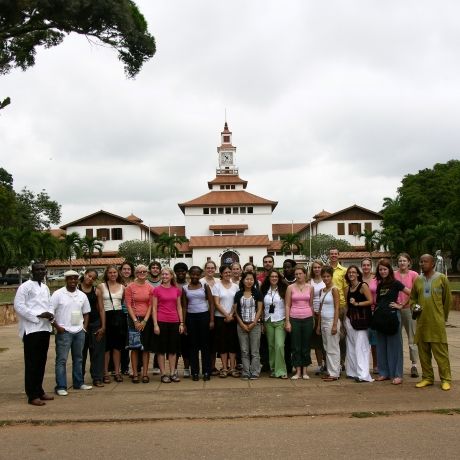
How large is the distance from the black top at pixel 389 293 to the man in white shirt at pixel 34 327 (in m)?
4.15

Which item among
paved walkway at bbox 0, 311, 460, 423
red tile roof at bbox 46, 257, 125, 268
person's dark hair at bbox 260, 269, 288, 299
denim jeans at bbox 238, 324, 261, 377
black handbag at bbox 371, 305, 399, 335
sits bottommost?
paved walkway at bbox 0, 311, 460, 423

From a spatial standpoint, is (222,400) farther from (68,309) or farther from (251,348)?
(68,309)

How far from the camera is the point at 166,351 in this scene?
25.4 feet

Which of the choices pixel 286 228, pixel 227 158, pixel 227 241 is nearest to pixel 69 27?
pixel 227 241

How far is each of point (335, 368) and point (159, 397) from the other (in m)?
2.39

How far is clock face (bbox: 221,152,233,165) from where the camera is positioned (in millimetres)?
77562

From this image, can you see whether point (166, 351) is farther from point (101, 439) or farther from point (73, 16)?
point (73, 16)

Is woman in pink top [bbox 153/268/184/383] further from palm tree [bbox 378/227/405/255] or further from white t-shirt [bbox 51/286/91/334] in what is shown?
palm tree [bbox 378/227/405/255]

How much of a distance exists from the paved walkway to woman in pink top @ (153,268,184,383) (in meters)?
0.49

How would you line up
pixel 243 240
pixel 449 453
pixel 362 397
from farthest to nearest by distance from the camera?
pixel 243 240
pixel 362 397
pixel 449 453

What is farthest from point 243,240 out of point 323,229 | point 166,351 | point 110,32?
point 166,351

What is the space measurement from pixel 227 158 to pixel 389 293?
7103 cm

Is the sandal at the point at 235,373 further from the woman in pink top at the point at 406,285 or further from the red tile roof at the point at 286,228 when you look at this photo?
the red tile roof at the point at 286,228

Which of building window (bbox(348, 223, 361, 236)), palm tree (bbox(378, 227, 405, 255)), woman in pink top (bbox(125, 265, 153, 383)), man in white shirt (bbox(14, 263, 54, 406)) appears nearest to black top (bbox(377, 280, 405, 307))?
woman in pink top (bbox(125, 265, 153, 383))
